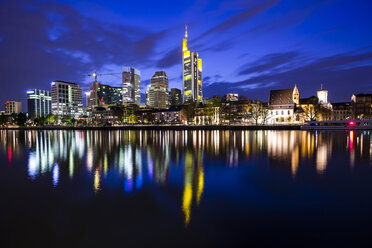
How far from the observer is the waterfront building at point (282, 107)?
98.8m

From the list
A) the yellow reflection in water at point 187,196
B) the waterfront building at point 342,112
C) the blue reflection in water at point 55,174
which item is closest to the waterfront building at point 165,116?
the waterfront building at point 342,112

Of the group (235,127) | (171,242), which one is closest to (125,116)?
(235,127)

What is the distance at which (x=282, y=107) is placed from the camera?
332ft

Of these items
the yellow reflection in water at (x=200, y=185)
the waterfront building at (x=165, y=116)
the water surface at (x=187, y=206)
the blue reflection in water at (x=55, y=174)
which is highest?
the waterfront building at (x=165, y=116)

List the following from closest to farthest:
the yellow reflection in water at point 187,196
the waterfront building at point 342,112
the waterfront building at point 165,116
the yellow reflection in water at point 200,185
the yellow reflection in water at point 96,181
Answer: the yellow reflection in water at point 187,196, the yellow reflection in water at point 200,185, the yellow reflection in water at point 96,181, the waterfront building at point 342,112, the waterfront building at point 165,116

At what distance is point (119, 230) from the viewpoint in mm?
6160

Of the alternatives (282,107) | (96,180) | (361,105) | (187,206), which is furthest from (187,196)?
(361,105)

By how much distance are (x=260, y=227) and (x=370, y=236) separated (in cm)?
290

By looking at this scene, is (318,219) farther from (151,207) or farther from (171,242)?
(151,207)

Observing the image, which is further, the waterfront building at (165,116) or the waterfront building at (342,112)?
the waterfront building at (165,116)

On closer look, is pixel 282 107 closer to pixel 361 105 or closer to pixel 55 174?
pixel 361 105

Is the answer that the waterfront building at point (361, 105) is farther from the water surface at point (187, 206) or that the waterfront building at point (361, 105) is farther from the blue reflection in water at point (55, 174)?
the blue reflection in water at point (55, 174)

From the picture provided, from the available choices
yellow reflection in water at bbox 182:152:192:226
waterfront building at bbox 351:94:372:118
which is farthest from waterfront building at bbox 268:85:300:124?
yellow reflection in water at bbox 182:152:192:226

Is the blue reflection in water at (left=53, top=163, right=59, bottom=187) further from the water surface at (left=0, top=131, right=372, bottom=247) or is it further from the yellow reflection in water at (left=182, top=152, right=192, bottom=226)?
the yellow reflection in water at (left=182, top=152, right=192, bottom=226)
